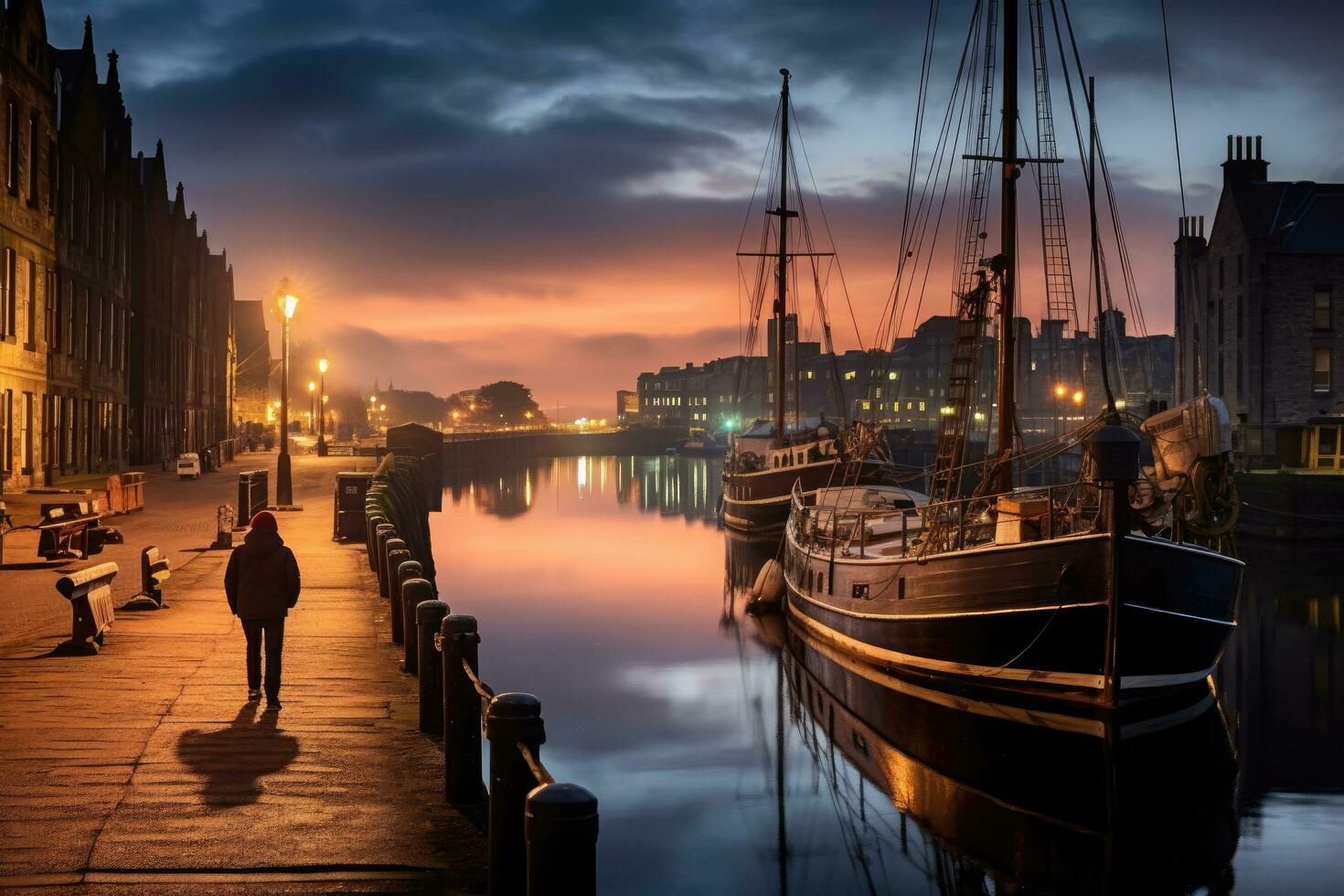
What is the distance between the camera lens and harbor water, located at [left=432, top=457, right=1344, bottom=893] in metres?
13.8

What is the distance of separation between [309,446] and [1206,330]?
6007 cm

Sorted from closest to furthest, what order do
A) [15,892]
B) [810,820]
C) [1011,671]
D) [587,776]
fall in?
1. [15,892]
2. [810,820]
3. [587,776]
4. [1011,671]

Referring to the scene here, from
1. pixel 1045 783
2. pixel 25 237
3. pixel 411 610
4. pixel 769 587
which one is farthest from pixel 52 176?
pixel 1045 783

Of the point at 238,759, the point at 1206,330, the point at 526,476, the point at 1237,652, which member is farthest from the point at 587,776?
the point at 526,476

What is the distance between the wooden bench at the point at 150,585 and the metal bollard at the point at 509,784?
463 inches

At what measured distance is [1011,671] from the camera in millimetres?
19172

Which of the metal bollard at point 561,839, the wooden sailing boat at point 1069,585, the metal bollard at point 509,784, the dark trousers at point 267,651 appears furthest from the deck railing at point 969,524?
the metal bollard at point 561,839

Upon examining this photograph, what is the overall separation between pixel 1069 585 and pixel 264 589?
38.9 feet

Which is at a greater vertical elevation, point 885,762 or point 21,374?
point 21,374

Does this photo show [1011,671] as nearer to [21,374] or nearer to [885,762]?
[885,762]

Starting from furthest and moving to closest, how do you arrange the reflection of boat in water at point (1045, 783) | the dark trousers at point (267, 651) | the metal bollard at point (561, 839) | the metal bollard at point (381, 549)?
the metal bollard at point (381, 549)
the reflection of boat in water at point (1045, 783)
the dark trousers at point (267, 651)
the metal bollard at point (561, 839)

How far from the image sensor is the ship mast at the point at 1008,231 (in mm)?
24078

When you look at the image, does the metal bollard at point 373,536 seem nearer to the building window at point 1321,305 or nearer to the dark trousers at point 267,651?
the dark trousers at point 267,651

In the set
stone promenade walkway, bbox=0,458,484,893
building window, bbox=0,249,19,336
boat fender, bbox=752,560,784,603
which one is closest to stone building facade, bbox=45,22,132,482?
building window, bbox=0,249,19,336
